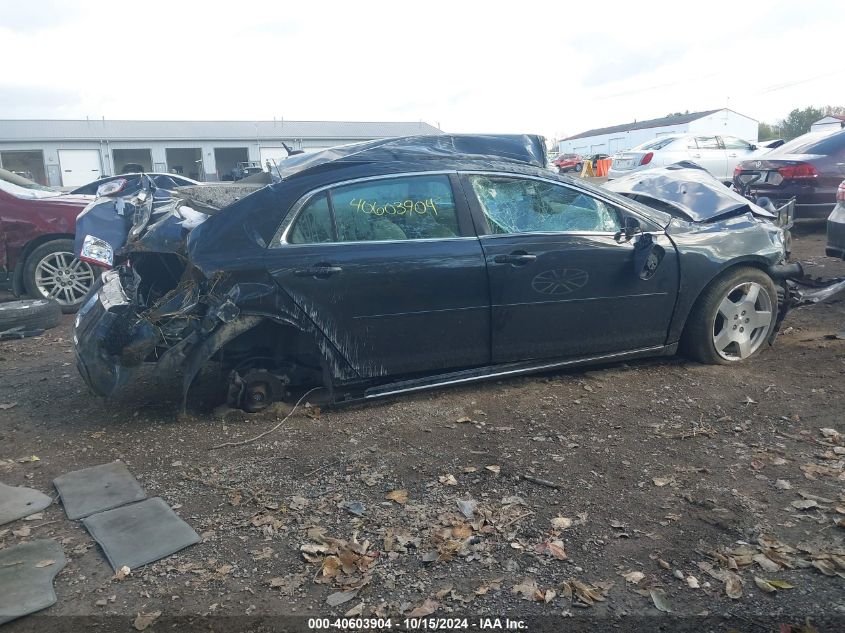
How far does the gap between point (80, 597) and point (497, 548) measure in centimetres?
174

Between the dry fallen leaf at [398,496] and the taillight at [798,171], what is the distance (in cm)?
840

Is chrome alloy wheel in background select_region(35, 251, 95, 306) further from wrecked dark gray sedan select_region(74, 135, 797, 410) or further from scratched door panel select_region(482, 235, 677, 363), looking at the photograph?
scratched door panel select_region(482, 235, 677, 363)

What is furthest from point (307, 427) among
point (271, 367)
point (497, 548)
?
point (497, 548)

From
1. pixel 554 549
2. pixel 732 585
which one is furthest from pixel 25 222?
pixel 732 585

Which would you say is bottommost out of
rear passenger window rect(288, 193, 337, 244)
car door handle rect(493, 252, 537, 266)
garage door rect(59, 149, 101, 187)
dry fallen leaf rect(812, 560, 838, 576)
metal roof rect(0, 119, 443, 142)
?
dry fallen leaf rect(812, 560, 838, 576)

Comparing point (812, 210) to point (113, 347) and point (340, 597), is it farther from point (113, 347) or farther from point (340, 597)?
point (340, 597)

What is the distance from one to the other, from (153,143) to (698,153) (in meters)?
29.9

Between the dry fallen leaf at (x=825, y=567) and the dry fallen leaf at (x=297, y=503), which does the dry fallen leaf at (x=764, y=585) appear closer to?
the dry fallen leaf at (x=825, y=567)

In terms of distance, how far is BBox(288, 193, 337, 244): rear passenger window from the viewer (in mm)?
4465

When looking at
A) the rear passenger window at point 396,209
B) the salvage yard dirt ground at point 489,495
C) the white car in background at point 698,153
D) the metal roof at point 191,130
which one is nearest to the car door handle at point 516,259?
the rear passenger window at point 396,209

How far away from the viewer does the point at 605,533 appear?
10.5 feet

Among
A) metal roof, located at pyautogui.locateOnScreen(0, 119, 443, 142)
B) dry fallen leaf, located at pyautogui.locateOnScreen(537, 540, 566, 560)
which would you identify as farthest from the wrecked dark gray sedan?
metal roof, located at pyautogui.locateOnScreen(0, 119, 443, 142)

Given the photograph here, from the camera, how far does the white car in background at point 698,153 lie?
17.1m

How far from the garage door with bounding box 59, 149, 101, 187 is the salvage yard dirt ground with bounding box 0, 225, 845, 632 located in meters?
35.0
